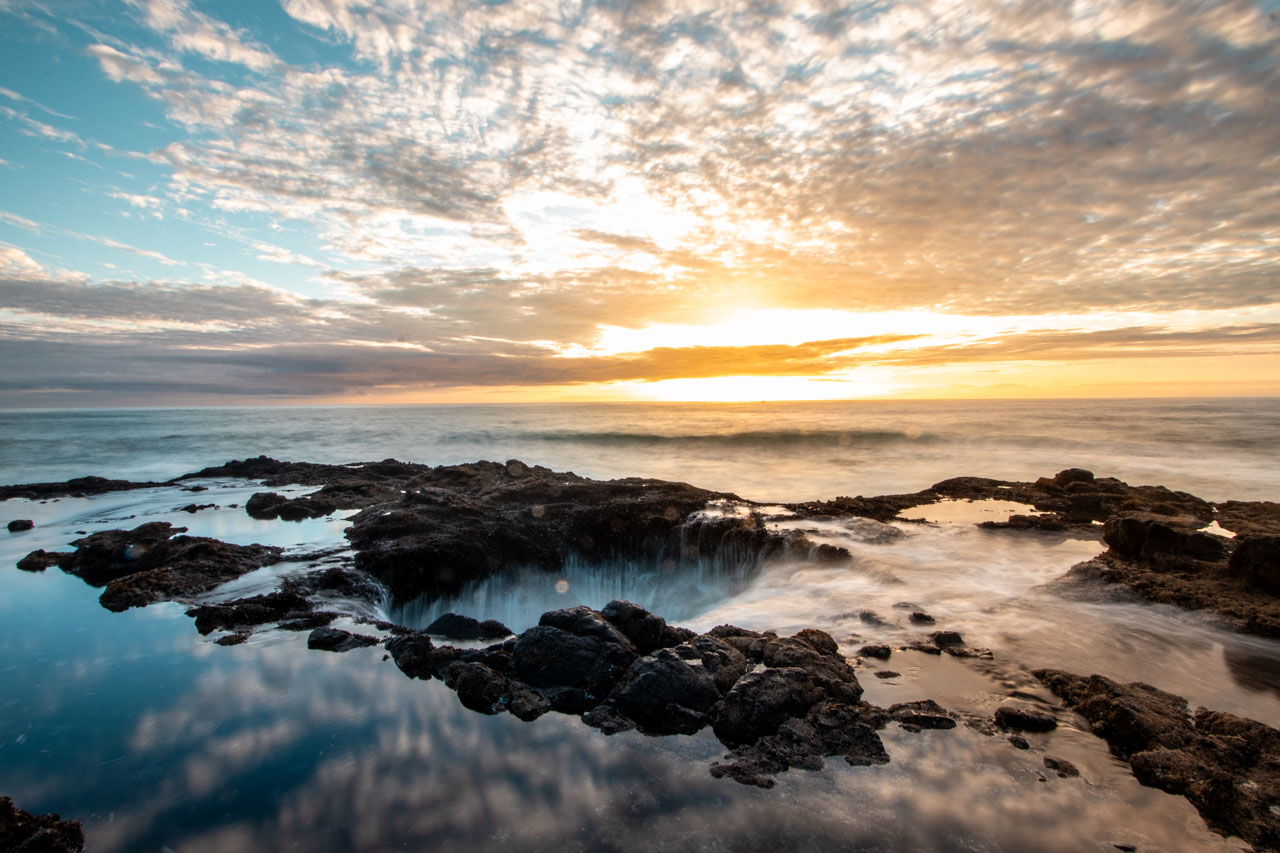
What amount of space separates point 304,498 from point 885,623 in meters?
18.1

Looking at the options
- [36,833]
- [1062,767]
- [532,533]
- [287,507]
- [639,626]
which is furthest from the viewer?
[287,507]

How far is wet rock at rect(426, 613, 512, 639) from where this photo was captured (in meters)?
9.09

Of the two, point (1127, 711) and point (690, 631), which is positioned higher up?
point (1127, 711)

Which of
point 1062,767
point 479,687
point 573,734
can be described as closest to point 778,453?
point 1062,767

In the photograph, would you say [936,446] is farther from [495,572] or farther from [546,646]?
[546,646]

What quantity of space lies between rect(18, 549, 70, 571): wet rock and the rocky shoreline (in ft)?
0.17

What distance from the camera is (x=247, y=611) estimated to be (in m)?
9.28

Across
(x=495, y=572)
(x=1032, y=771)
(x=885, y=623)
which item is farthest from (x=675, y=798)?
(x=495, y=572)

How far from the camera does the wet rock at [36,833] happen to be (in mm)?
4438

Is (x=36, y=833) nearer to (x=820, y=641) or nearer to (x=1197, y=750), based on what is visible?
(x=820, y=641)

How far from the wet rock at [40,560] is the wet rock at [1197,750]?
63.2ft

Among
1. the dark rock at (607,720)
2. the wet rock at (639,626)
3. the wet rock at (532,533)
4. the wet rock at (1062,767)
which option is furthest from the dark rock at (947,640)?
the wet rock at (532,533)

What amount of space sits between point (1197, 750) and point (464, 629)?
30.4ft

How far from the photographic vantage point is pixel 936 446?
147 ft
